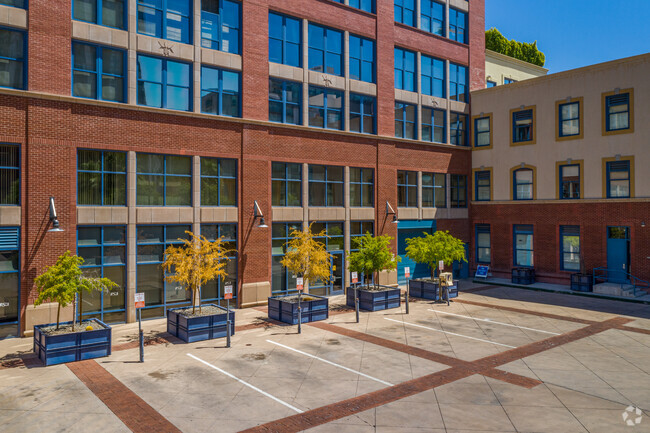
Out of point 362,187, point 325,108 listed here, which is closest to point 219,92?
point 325,108

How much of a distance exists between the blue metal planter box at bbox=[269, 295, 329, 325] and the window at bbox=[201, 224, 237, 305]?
3.35 metres

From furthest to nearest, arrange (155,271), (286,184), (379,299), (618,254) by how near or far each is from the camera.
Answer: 1. (618,254)
2. (286,184)
3. (379,299)
4. (155,271)

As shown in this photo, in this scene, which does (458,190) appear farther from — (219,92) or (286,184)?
(219,92)

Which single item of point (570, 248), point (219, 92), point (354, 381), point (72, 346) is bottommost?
point (354, 381)

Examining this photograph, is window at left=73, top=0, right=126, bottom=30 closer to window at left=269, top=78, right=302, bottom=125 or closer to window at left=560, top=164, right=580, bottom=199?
window at left=269, top=78, right=302, bottom=125

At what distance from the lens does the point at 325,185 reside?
2938 centimetres

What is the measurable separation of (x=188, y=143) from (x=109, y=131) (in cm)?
365

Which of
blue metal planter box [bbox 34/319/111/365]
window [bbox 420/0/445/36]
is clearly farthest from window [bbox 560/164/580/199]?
blue metal planter box [bbox 34/319/111/365]

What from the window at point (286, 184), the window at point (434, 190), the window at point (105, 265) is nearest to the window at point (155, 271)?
the window at point (105, 265)

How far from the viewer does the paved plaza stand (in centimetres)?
1173

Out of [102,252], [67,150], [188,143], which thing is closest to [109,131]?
[67,150]

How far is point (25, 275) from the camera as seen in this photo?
1966 cm

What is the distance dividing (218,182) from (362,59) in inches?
510

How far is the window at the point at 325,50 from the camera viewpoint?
95.3ft
